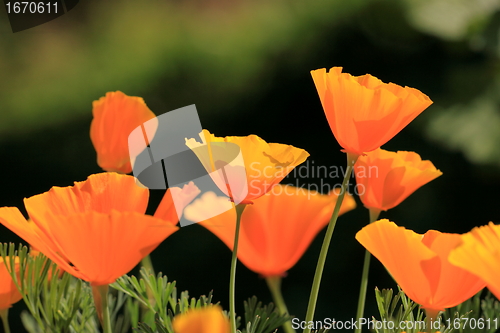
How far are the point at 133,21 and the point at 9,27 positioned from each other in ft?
0.82

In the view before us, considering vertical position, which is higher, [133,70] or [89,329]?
[133,70]

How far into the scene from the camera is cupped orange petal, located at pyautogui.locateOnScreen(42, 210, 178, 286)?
0.18 m

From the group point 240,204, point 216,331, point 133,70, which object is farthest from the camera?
point 133,70

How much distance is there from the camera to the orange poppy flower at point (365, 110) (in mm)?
211

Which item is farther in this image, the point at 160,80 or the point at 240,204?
the point at 160,80

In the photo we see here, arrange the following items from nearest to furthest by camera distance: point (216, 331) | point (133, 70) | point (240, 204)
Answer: point (216, 331)
point (240, 204)
point (133, 70)

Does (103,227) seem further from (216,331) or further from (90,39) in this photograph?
(90,39)

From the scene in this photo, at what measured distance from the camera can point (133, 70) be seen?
883mm

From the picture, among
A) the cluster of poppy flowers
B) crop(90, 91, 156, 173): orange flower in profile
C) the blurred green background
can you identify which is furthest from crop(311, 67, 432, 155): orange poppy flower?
the blurred green background

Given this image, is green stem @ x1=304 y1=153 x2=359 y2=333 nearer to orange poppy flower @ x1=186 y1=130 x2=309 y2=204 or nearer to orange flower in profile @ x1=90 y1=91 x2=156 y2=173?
orange poppy flower @ x1=186 y1=130 x2=309 y2=204

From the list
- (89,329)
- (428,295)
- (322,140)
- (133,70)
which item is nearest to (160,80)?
(133,70)

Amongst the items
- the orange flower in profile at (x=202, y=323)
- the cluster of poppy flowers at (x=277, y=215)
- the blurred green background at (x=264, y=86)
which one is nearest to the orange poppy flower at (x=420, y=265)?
the cluster of poppy flowers at (x=277, y=215)

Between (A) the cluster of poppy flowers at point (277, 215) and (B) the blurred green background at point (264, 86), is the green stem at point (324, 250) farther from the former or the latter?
(B) the blurred green background at point (264, 86)

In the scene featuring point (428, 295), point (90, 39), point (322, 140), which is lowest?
point (322, 140)
